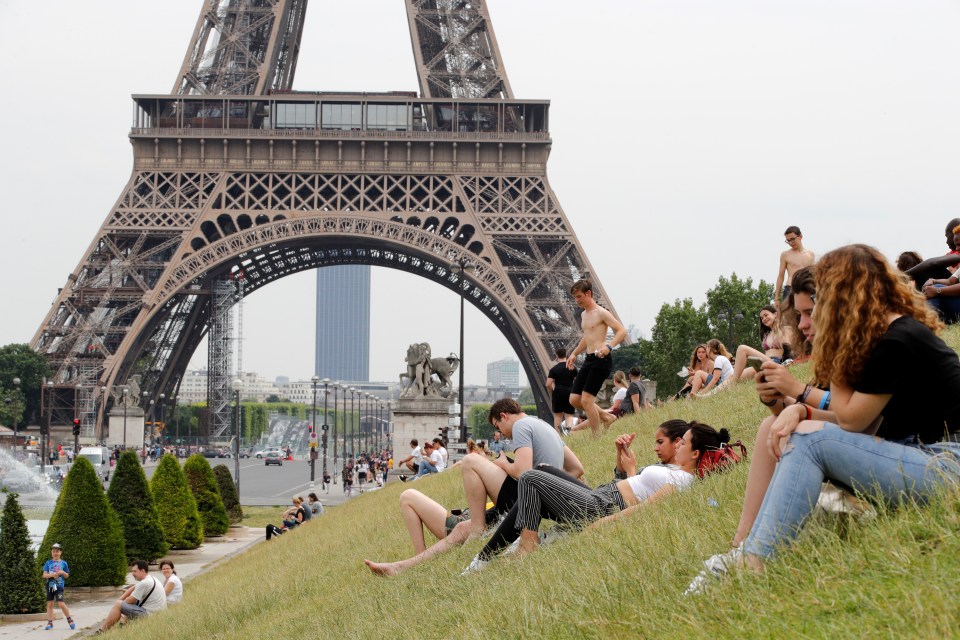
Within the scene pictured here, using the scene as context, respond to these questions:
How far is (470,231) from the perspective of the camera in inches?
2020

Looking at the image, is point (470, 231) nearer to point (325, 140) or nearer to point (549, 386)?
point (325, 140)

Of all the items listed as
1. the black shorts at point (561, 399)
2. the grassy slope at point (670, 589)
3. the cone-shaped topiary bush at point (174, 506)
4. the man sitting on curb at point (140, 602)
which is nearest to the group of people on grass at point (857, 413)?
the grassy slope at point (670, 589)

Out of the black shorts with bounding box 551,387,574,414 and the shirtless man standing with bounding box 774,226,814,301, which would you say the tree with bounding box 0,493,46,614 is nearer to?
the black shorts with bounding box 551,387,574,414

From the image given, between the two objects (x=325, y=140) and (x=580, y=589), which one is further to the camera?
(x=325, y=140)

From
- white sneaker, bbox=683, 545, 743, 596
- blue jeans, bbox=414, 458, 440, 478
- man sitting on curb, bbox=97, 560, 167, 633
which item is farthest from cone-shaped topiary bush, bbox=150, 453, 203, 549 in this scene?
white sneaker, bbox=683, 545, 743, 596

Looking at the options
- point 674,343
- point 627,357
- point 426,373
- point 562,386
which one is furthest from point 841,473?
point 627,357

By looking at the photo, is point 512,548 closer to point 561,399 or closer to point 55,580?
point 561,399

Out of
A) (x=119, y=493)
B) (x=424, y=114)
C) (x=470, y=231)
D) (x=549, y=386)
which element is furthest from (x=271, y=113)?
(x=549, y=386)

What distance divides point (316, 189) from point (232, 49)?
7.97 m

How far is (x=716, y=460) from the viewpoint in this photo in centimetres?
753

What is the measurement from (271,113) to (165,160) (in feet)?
16.2

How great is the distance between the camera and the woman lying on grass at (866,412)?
4648 millimetres

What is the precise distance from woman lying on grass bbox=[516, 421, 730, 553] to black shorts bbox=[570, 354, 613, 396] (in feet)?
18.3

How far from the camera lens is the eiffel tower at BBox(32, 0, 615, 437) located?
4744 centimetres
